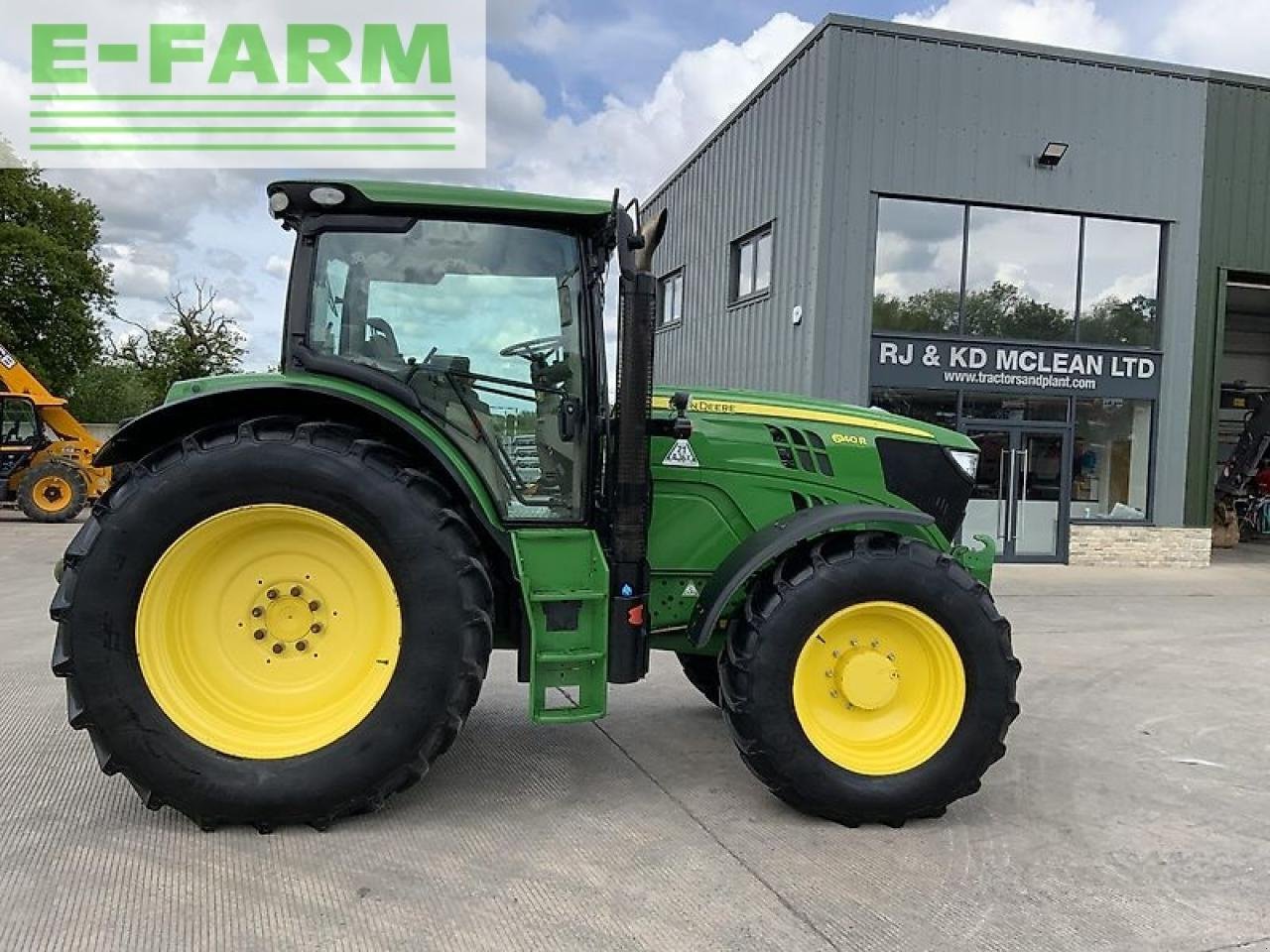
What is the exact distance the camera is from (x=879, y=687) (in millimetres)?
3691

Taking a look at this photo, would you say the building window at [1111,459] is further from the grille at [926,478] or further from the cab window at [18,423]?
the cab window at [18,423]

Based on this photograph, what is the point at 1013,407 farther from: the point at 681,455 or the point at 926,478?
the point at 681,455

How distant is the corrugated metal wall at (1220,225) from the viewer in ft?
41.7

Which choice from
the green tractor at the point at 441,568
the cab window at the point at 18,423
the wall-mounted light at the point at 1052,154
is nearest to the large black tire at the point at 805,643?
the green tractor at the point at 441,568

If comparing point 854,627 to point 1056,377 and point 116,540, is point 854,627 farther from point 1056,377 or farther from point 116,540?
point 1056,377

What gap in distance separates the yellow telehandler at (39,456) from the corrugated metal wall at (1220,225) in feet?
53.6

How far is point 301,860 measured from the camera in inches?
125

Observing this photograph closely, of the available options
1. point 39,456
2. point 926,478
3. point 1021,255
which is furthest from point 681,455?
A: point 39,456

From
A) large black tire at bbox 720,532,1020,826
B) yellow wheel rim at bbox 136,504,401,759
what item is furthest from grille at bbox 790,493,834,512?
yellow wheel rim at bbox 136,504,401,759

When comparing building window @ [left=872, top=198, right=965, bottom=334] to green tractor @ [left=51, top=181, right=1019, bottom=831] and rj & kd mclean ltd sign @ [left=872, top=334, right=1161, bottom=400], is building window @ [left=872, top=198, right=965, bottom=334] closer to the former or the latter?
rj & kd mclean ltd sign @ [left=872, top=334, right=1161, bottom=400]

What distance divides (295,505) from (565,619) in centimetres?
106

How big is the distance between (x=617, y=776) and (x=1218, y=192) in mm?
12900

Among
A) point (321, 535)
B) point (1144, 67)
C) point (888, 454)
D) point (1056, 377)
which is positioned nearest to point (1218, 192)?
point (1144, 67)

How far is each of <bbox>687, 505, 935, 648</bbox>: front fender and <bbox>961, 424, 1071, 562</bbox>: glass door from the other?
30.2 feet
